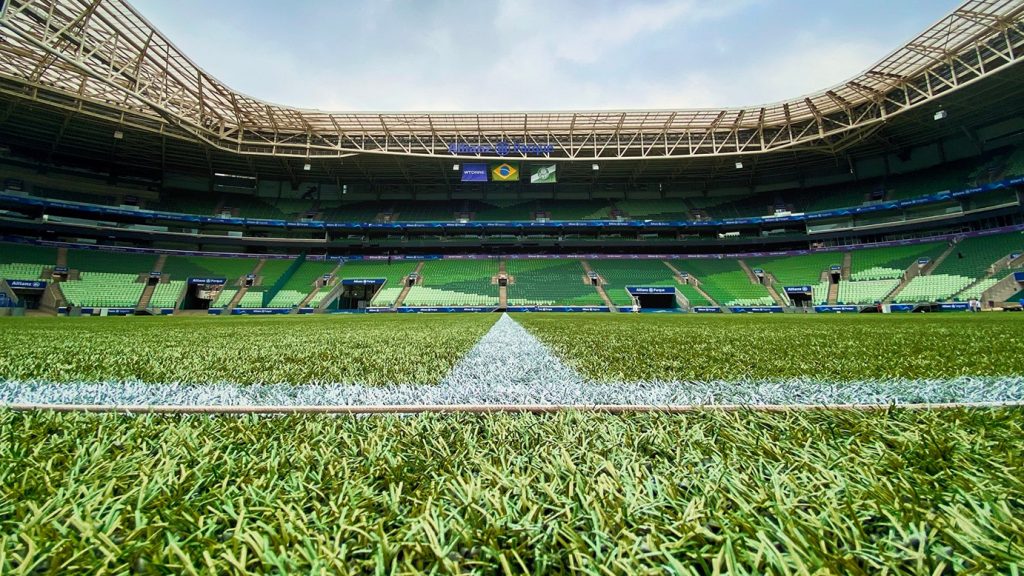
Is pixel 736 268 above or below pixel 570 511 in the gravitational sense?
above

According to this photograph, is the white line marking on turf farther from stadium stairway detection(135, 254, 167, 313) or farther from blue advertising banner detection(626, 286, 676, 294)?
stadium stairway detection(135, 254, 167, 313)

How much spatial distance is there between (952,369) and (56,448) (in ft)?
15.7

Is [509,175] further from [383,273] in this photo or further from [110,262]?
[110,262]

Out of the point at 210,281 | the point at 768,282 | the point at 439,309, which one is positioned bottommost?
the point at 210,281

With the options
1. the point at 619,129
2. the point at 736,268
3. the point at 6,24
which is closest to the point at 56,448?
the point at 6,24

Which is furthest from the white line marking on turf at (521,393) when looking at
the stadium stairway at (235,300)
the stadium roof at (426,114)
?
the stadium stairway at (235,300)

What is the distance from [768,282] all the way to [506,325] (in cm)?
2816

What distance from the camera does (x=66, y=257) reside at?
28234 millimetres

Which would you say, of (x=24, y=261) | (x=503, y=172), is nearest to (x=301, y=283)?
(x=24, y=261)

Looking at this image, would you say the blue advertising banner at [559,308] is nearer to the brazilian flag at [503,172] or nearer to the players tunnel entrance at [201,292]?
the brazilian flag at [503,172]

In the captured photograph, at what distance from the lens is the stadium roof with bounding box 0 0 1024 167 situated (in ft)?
55.6

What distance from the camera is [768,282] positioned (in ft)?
103

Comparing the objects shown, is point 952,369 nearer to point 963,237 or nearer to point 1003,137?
point 963,237

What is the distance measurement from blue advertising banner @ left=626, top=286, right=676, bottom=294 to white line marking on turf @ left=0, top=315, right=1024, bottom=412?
2993 centimetres
